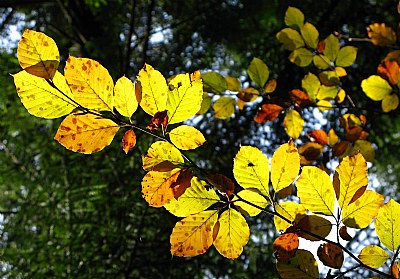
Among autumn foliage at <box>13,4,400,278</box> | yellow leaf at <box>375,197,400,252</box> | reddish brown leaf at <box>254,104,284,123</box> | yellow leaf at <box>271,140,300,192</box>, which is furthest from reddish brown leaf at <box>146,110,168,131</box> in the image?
reddish brown leaf at <box>254,104,284,123</box>

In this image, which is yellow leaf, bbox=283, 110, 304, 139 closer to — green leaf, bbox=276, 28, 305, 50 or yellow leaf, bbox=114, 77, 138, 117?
green leaf, bbox=276, 28, 305, 50

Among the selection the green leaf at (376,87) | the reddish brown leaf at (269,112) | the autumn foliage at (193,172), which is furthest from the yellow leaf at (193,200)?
the green leaf at (376,87)

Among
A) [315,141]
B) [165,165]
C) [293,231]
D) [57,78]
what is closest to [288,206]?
[293,231]

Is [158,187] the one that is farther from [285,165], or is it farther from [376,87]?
[376,87]

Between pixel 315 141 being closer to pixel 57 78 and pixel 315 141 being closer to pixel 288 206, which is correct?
pixel 288 206

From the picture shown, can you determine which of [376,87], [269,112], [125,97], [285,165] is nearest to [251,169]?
[285,165]

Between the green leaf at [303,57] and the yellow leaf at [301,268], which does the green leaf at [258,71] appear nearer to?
the green leaf at [303,57]
